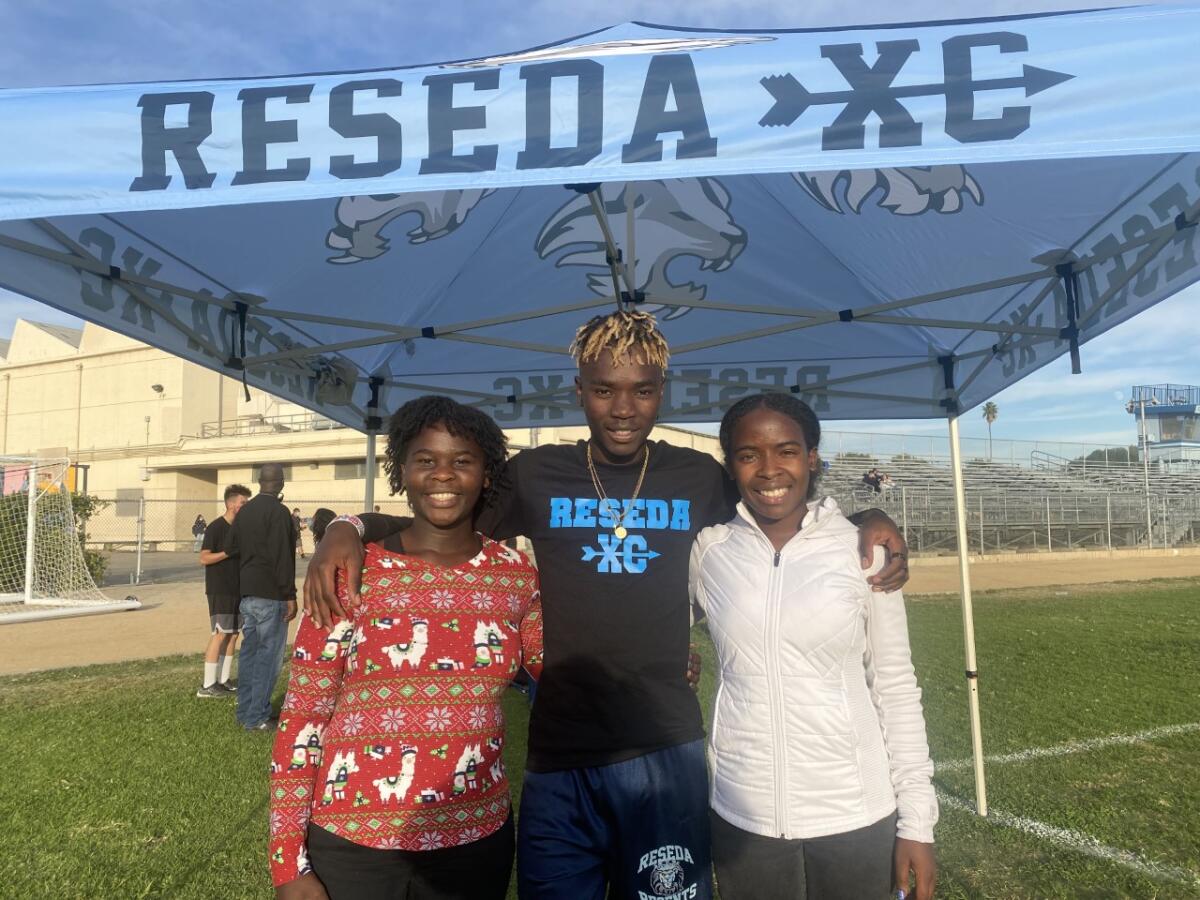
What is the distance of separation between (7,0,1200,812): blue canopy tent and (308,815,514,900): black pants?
1491 millimetres

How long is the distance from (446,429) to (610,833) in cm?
105

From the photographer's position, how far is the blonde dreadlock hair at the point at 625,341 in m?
2.11

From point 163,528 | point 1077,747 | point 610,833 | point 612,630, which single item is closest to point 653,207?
point 612,630

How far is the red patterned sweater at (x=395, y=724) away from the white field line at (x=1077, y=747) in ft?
14.3

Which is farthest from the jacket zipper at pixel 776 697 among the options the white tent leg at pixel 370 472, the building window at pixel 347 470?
the building window at pixel 347 470

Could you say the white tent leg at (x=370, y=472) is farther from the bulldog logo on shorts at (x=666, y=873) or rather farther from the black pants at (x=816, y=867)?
the black pants at (x=816, y=867)

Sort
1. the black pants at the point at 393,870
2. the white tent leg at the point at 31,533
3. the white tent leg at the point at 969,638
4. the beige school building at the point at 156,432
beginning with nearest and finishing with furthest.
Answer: the black pants at the point at 393,870 → the white tent leg at the point at 969,638 → the white tent leg at the point at 31,533 → the beige school building at the point at 156,432

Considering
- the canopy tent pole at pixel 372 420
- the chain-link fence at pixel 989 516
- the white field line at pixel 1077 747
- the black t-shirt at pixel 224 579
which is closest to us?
the white field line at pixel 1077 747

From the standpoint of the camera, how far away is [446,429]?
1.96 m

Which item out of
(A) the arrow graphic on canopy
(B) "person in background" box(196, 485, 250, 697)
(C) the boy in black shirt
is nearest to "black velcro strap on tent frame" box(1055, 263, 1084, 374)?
(A) the arrow graphic on canopy

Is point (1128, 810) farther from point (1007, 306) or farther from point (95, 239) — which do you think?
point (95, 239)

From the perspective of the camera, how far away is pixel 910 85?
6.29ft

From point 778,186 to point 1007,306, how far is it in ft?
5.58

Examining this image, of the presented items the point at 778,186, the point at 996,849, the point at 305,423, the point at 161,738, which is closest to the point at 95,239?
the point at 778,186
